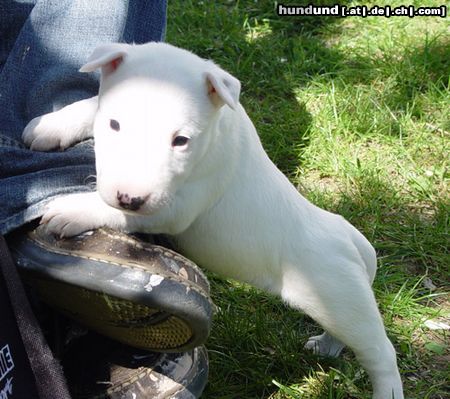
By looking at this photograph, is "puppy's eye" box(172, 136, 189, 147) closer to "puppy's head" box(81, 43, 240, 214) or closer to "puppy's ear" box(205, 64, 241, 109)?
"puppy's head" box(81, 43, 240, 214)

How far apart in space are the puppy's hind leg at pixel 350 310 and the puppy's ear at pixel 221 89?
24.1 inches

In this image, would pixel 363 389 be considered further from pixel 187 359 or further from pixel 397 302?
pixel 187 359

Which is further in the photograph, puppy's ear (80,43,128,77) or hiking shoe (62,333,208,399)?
hiking shoe (62,333,208,399)

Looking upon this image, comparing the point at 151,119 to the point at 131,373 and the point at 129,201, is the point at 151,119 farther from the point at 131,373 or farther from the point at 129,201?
the point at 131,373

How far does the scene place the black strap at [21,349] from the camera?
79.1 inches

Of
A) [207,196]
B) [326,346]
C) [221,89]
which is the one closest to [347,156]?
[326,346]

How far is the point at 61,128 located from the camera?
2.48 meters

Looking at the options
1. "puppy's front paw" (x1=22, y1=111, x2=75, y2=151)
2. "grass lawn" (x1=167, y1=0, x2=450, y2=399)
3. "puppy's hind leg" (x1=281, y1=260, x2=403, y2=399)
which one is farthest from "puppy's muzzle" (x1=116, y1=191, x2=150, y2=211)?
"grass lawn" (x1=167, y1=0, x2=450, y2=399)

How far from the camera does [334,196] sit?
3658mm

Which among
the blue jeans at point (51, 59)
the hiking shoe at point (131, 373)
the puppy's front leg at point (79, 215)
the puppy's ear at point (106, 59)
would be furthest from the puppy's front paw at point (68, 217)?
the hiking shoe at point (131, 373)

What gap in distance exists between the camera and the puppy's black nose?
1986mm

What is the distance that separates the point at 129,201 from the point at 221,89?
37cm

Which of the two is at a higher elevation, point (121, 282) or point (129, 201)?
point (129, 201)

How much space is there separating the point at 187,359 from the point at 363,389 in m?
0.67
